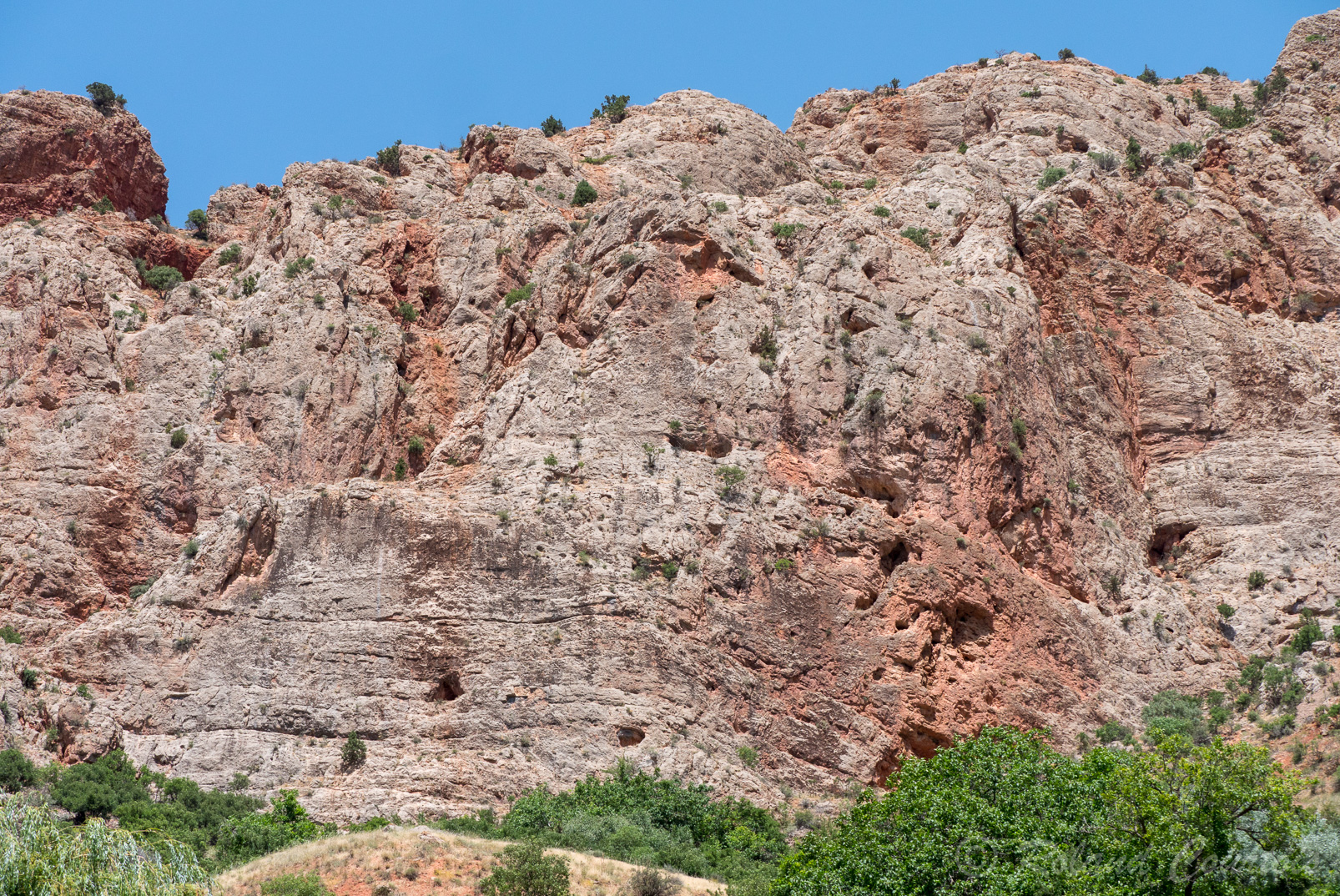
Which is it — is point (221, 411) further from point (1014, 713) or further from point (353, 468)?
point (1014, 713)

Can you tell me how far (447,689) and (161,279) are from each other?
22454 millimetres

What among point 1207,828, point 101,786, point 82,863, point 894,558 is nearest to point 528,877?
point 82,863

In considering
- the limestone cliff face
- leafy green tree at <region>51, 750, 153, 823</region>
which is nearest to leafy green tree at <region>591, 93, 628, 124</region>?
the limestone cliff face

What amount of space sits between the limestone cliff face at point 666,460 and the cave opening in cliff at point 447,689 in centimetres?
13

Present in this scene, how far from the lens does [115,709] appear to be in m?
37.5

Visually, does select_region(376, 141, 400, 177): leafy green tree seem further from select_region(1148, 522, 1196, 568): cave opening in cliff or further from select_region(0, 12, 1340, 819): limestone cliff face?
select_region(1148, 522, 1196, 568): cave opening in cliff

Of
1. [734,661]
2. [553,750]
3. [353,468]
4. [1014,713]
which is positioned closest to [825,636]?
[734,661]

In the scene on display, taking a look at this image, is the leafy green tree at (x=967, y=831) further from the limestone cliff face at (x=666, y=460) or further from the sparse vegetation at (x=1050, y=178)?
the sparse vegetation at (x=1050, y=178)

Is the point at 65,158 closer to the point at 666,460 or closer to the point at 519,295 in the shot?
the point at 519,295

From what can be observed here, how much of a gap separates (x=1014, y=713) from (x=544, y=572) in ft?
40.9

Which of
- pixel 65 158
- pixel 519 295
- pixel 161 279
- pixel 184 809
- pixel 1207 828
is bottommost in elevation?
pixel 184 809

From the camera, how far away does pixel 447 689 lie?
3731 centimetres

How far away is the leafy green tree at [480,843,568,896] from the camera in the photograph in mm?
29531

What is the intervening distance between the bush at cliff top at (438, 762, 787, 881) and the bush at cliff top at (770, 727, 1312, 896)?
13.6 feet
